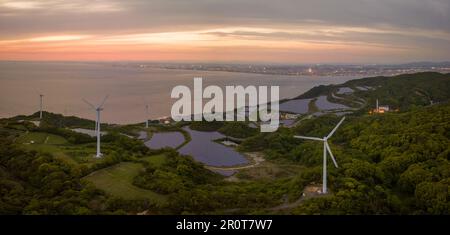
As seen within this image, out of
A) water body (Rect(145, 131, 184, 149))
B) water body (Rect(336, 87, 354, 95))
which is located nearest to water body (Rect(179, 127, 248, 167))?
water body (Rect(145, 131, 184, 149))

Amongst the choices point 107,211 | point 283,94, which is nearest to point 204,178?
point 107,211

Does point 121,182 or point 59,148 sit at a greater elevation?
point 59,148

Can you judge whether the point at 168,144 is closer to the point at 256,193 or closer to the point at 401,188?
the point at 256,193

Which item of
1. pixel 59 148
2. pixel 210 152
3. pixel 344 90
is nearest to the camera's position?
pixel 59 148

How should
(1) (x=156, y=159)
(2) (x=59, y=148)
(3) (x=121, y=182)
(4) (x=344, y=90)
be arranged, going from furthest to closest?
(4) (x=344, y=90)
(1) (x=156, y=159)
(2) (x=59, y=148)
(3) (x=121, y=182)

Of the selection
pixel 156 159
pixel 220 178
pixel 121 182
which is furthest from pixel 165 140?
pixel 121 182

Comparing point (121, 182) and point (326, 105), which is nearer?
point (121, 182)

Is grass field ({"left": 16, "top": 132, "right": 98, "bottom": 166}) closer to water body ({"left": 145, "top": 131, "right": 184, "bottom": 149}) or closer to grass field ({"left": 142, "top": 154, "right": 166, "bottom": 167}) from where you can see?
grass field ({"left": 142, "top": 154, "right": 166, "bottom": 167})

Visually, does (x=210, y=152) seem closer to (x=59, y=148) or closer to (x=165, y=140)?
(x=165, y=140)
